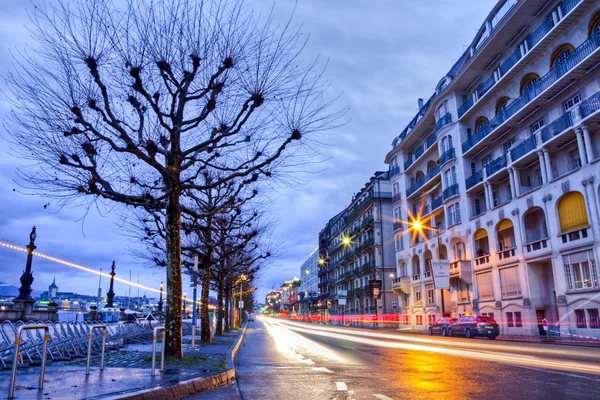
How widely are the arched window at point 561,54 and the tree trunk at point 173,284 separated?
1000 inches

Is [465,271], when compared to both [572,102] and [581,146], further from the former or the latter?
[572,102]

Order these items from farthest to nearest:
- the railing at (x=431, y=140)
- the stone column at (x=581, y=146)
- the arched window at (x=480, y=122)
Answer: the railing at (x=431, y=140) → the arched window at (x=480, y=122) → the stone column at (x=581, y=146)

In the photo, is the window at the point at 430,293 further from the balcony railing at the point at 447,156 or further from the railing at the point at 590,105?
the railing at the point at 590,105

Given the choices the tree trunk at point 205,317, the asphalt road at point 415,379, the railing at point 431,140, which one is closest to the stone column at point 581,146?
the asphalt road at point 415,379

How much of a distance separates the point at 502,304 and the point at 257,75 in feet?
90.8

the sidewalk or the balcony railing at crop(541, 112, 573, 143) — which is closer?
the sidewalk

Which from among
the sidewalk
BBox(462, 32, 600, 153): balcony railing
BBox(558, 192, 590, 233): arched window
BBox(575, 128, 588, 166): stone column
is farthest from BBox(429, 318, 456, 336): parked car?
the sidewalk

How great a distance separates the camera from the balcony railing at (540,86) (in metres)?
24.9

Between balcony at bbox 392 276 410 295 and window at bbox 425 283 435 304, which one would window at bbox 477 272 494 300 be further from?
balcony at bbox 392 276 410 295

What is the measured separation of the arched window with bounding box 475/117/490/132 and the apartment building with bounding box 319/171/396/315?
75.8ft

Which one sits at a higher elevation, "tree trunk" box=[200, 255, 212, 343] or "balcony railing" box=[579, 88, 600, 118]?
"balcony railing" box=[579, 88, 600, 118]

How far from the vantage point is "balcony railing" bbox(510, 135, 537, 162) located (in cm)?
2959

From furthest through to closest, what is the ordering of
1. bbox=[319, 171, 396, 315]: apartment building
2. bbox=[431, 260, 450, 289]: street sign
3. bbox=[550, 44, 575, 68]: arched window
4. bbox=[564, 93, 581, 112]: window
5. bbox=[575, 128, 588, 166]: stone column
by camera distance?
1. bbox=[319, 171, 396, 315]: apartment building
2. bbox=[431, 260, 450, 289]: street sign
3. bbox=[550, 44, 575, 68]: arched window
4. bbox=[564, 93, 581, 112]: window
5. bbox=[575, 128, 588, 166]: stone column

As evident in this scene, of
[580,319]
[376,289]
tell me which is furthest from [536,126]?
[376,289]
